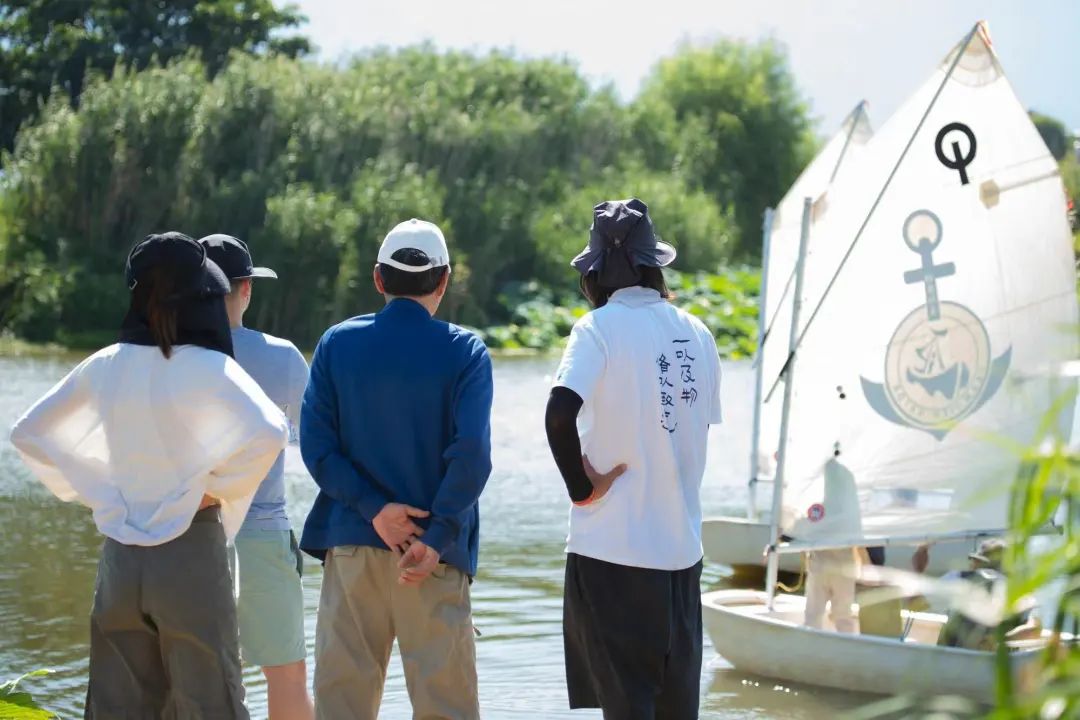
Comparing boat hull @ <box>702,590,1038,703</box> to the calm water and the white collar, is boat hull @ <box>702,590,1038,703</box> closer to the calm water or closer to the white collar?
the calm water

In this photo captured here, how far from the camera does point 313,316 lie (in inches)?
1467

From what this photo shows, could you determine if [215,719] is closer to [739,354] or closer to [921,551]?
[921,551]

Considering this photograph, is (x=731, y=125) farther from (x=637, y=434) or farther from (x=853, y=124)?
(x=637, y=434)

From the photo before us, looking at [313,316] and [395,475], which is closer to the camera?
[395,475]

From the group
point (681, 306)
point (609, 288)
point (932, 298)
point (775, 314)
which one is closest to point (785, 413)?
point (932, 298)

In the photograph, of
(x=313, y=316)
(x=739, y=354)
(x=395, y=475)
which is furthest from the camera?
(x=739, y=354)

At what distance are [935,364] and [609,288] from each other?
13.6 feet

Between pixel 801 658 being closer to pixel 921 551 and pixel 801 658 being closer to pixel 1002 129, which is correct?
pixel 921 551

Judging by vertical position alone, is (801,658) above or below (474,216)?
below

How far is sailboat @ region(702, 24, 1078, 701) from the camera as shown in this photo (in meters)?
7.84

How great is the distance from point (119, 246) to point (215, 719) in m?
36.3

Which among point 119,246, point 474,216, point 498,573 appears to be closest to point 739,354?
point 474,216

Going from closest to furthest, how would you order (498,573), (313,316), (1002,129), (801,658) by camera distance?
(801,658) → (1002,129) → (498,573) → (313,316)

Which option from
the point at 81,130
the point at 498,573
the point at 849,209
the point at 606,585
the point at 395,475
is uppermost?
the point at 81,130
